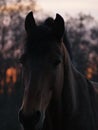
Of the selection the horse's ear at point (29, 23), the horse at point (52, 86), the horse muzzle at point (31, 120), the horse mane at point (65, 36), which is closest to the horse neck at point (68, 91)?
the horse at point (52, 86)

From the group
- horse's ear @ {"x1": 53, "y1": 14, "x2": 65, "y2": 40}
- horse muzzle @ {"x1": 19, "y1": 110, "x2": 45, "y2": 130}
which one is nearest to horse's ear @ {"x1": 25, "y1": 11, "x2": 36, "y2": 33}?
horse's ear @ {"x1": 53, "y1": 14, "x2": 65, "y2": 40}

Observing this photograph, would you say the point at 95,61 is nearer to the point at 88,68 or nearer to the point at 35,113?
the point at 88,68

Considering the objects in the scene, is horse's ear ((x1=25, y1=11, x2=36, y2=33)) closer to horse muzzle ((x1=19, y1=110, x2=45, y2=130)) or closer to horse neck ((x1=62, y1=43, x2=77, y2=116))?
horse neck ((x1=62, y1=43, x2=77, y2=116))

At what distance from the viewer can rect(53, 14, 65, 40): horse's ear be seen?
20.0 feet

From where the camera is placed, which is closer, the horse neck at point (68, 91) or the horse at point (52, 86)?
the horse at point (52, 86)

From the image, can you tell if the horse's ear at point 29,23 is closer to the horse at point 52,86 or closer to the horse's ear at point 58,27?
the horse at point 52,86

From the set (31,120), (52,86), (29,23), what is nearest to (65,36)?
(29,23)

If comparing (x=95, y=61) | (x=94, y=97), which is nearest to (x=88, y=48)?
(x=95, y=61)

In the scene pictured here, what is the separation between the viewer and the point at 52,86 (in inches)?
230

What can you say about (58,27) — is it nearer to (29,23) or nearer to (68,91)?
(29,23)

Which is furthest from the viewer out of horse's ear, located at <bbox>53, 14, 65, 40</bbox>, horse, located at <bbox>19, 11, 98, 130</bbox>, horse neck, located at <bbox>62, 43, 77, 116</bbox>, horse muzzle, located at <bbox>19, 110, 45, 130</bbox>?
horse neck, located at <bbox>62, 43, 77, 116</bbox>

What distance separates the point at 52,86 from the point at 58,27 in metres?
0.80

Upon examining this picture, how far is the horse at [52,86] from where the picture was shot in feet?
18.1

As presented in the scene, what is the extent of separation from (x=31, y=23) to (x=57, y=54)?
2.09ft
